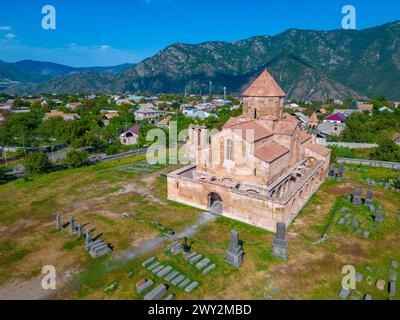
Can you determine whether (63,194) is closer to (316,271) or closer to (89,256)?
(89,256)

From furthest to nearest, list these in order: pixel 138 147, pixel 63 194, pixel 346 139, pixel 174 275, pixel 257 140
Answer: pixel 346 139, pixel 138 147, pixel 63 194, pixel 257 140, pixel 174 275

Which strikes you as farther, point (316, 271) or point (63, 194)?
point (63, 194)

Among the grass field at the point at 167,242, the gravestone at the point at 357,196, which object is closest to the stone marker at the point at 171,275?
the grass field at the point at 167,242

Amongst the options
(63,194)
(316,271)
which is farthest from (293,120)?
(63,194)

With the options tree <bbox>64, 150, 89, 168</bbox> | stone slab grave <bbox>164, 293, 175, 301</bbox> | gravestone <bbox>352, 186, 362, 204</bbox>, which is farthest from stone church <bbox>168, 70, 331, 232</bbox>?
tree <bbox>64, 150, 89, 168</bbox>

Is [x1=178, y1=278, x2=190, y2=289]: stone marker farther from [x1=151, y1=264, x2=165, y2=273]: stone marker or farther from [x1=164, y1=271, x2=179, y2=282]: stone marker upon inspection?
[x1=151, y1=264, x2=165, y2=273]: stone marker

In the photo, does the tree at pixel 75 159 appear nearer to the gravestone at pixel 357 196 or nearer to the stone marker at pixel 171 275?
the stone marker at pixel 171 275
